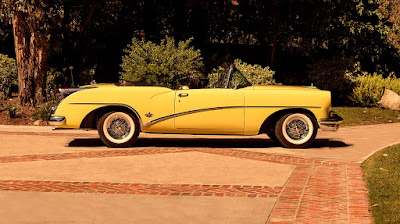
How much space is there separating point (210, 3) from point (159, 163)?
487 inches

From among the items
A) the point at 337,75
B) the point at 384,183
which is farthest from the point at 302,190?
the point at 337,75

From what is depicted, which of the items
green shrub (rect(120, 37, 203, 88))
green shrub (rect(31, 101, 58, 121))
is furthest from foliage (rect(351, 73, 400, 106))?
green shrub (rect(31, 101, 58, 121))

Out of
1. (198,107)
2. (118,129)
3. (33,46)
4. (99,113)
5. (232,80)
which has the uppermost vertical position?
(33,46)

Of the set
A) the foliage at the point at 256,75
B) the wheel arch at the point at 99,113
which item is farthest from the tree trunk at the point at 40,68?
the wheel arch at the point at 99,113

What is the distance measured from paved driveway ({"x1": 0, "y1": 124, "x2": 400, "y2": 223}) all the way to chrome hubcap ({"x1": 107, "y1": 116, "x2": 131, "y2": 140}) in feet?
1.09

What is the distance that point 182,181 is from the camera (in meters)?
8.00

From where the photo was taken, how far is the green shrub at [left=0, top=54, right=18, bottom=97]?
65.9 ft

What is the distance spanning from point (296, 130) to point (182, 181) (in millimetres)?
3804

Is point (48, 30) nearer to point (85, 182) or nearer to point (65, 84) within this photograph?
point (65, 84)

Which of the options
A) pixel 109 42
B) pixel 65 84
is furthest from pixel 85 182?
pixel 109 42

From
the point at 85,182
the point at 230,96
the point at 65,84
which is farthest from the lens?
the point at 65,84

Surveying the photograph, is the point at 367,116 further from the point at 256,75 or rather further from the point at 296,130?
the point at 296,130

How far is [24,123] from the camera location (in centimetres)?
1630

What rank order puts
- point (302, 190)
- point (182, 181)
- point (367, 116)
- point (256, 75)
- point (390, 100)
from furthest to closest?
point (256, 75) < point (390, 100) < point (367, 116) < point (182, 181) < point (302, 190)
